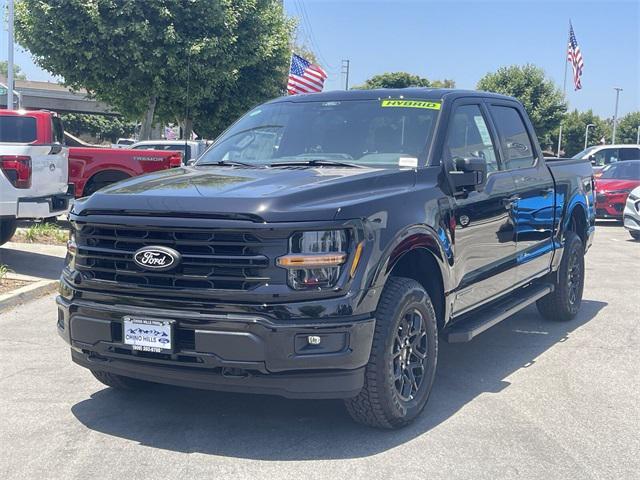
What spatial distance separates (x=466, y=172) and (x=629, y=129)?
80.7 metres

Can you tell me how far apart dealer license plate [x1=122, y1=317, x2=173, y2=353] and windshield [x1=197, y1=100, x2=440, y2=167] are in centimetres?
163

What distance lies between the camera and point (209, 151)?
564 cm

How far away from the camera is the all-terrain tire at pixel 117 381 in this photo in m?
4.71

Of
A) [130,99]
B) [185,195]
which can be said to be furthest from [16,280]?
[130,99]

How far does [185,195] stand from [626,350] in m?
4.16

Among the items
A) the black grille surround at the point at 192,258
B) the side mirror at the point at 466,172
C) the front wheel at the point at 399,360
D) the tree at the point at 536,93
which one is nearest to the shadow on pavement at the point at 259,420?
the front wheel at the point at 399,360

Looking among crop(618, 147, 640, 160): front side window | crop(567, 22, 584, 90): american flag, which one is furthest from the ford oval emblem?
crop(567, 22, 584, 90): american flag

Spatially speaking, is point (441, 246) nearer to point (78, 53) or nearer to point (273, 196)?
point (273, 196)

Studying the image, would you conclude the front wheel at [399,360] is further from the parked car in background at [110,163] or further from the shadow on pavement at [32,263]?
the parked car in background at [110,163]

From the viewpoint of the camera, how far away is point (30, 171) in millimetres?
9203

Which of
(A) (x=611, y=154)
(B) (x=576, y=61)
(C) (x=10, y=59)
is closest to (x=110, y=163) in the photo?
(C) (x=10, y=59)

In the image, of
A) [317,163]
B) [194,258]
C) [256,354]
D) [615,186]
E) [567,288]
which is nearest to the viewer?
[256,354]

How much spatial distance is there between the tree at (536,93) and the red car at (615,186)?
28107 mm

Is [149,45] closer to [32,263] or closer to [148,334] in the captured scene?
[32,263]
